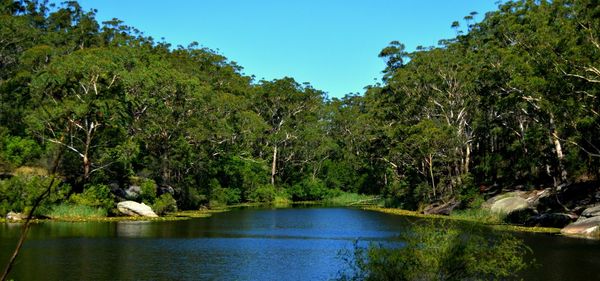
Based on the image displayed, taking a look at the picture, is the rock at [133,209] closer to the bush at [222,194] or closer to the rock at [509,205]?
the bush at [222,194]

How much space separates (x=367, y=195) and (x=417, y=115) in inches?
1201

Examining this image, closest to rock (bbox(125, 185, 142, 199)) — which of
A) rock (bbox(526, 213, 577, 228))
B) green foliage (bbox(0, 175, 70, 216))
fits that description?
green foliage (bbox(0, 175, 70, 216))

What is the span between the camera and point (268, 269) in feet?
78.6

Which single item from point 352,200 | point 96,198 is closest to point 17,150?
point 96,198

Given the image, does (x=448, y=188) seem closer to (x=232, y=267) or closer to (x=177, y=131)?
(x=177, y=131)

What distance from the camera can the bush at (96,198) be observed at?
46156 mm

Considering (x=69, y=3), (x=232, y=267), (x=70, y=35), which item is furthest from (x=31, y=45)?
(x=232, y=267)

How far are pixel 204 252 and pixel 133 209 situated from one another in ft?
73.0

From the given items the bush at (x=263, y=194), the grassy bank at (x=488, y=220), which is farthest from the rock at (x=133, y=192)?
the bush at (x=263, y=194)

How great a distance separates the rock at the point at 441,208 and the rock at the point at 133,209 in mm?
26231

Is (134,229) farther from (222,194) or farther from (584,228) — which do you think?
(222,194)

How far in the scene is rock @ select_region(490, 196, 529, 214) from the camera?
44938 millimetres

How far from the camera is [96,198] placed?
47.4 meters

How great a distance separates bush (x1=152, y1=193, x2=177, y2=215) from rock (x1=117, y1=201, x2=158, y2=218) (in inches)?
78.4
